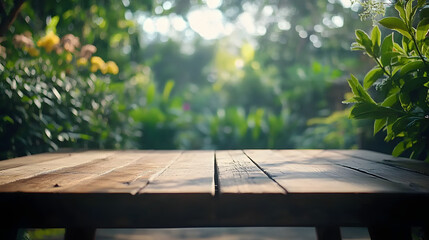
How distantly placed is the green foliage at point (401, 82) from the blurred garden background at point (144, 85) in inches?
56.8

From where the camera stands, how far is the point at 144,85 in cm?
713

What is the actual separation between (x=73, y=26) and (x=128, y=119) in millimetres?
1412

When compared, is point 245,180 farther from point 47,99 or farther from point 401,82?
point 47,99

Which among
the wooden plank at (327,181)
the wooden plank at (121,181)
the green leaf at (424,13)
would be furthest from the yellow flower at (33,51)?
the green leaf at (424,13)

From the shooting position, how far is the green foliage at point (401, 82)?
130cm

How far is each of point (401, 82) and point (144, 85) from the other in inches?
241

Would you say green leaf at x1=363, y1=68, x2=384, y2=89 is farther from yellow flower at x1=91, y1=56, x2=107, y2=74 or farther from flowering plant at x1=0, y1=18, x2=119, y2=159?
yellow flower at x1=91, y1=56, x2=107, y2=74

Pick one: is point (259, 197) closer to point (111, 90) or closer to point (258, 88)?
point (111, 90)

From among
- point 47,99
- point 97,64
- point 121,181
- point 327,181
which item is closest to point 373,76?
point 327,181

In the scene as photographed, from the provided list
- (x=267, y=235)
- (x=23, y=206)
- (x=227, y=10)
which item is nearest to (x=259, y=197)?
(x=23, y=206)

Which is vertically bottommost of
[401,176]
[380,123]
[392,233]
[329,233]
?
[329,233]

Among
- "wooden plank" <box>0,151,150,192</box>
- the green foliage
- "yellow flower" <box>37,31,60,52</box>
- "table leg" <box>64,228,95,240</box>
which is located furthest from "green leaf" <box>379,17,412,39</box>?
"yellow flower" <box>37,31,60,52</box>

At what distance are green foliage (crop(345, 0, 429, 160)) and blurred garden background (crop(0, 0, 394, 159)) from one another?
144 centimetres

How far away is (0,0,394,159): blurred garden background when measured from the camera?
2.71 metres
